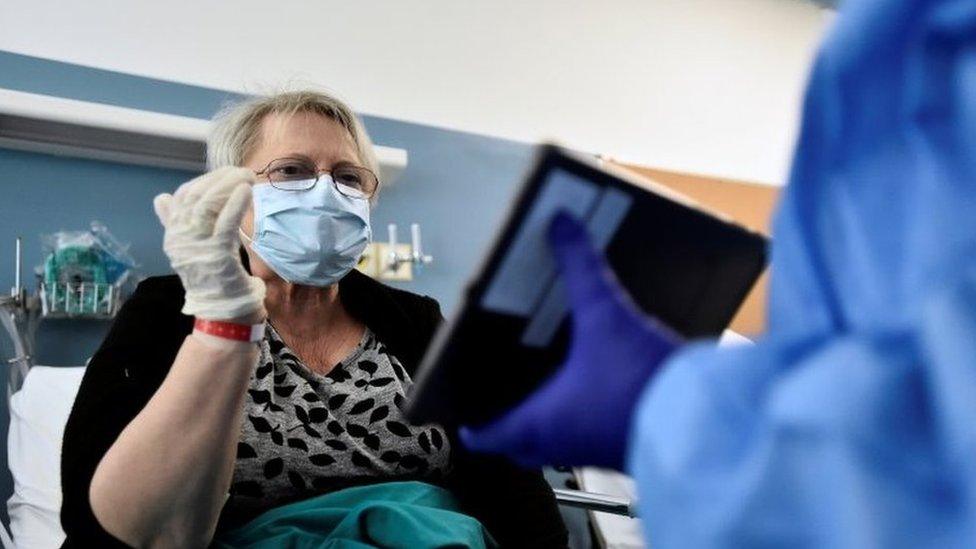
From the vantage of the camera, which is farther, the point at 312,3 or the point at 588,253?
the point at 312,3

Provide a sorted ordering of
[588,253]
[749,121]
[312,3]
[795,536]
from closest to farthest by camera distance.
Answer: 1. [795,536]
2. [588,253]
3. [312,3]
4. [749,121]

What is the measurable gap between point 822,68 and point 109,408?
799 millimetres


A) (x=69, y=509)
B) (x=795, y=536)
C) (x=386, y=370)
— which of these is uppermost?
(x=795, y=536)

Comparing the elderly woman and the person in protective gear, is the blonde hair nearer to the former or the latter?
the elderly woman

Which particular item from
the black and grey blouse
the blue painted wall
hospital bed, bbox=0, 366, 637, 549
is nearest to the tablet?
the black and grey blouse

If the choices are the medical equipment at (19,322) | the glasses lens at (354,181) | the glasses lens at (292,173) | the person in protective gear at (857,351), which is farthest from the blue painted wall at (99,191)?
the person in protective gear at (857,351)

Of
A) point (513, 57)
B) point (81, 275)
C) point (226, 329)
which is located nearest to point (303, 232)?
point (226, 329)

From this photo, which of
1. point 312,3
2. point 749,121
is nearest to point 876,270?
point 312,3

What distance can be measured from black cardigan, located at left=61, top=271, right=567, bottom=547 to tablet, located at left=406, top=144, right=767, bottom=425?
53 cm

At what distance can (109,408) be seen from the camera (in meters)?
0.77

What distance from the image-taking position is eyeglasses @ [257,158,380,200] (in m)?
1.02

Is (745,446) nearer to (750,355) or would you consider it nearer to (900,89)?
(750,355)

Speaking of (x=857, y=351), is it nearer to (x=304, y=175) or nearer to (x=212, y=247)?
(x=212, y=247)

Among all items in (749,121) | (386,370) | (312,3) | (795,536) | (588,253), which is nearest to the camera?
(795,536)
